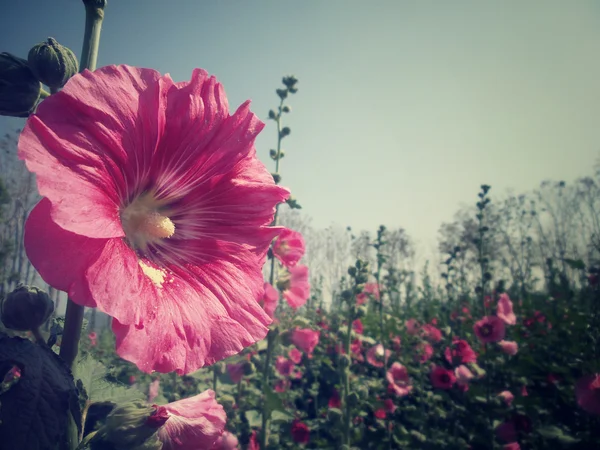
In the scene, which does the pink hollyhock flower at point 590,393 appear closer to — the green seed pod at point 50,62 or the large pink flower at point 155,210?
the large pink flower at point 155,210

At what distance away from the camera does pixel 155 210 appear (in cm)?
96

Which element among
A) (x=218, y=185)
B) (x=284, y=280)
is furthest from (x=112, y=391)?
(x=284, y=280)

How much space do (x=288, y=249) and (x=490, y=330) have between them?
339 centimetres

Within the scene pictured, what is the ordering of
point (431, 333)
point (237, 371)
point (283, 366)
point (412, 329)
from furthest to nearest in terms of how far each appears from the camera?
point (412, 329)
point (431, 333)
point (283, 366)
point (237, 371)

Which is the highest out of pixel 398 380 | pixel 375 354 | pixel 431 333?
pixel 431 333

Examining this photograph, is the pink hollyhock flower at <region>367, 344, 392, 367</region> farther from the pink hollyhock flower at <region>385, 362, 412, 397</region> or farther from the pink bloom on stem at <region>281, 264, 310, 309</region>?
the pink bloom on stem at <region>281, 264, 310, 309</region>

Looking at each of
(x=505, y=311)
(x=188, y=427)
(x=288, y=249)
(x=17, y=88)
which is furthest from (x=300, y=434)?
(x=17, y=88)

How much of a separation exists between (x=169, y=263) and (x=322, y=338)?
6.72 meters

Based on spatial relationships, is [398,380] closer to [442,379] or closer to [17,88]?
[442,379]

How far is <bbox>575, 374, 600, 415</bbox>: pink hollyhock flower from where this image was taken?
10.6 ft

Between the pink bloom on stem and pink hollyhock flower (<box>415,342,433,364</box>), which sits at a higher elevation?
the pink bloom on stem

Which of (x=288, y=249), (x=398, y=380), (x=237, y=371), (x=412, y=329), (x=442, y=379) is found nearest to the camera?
(x=288, y=249)

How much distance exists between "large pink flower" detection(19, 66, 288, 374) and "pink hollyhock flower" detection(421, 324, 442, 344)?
5638 millimetres

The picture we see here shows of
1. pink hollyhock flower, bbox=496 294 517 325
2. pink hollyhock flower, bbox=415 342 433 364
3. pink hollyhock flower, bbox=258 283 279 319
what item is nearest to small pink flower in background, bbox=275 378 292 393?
pink hollyhock flower, bbox=415 342 433 364
